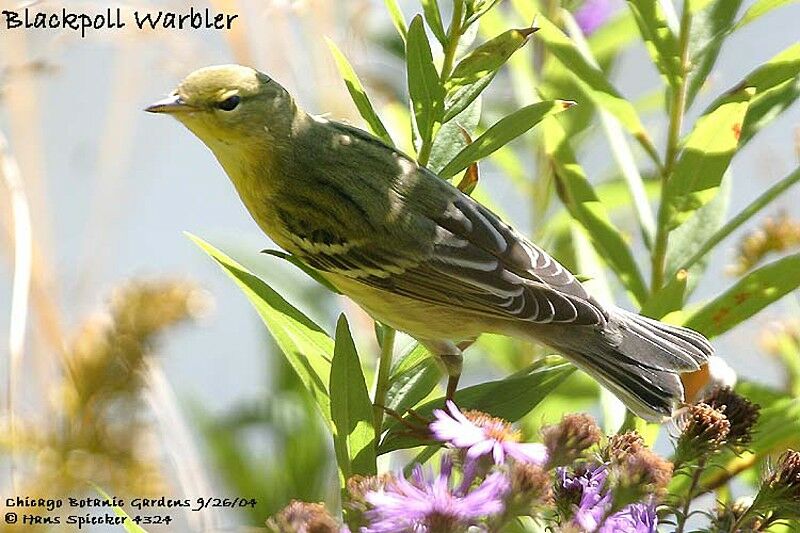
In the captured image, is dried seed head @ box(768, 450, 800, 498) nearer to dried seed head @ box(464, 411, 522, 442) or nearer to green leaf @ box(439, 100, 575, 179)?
dried seed head @ box(464, 411, 522, 442)

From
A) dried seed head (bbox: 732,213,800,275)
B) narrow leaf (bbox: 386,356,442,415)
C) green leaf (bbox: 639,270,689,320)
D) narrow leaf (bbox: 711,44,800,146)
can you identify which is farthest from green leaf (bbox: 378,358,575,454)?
dried seed head (bbox: 732,213,800,275)

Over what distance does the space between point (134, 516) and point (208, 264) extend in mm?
1399

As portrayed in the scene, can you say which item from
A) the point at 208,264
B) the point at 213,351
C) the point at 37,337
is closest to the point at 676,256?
the point at 37,337

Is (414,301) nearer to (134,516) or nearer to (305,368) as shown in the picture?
(305,368)

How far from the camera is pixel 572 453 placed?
2.41 feet

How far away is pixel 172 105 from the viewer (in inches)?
47.3

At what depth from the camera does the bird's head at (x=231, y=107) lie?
4.00 feet

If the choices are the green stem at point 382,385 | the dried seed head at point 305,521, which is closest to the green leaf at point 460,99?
the green stem at point 382,385

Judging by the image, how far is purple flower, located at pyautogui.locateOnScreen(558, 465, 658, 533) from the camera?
72cm

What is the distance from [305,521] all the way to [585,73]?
0.65 m

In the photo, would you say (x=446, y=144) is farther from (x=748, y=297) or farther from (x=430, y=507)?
(x=430, y=507)

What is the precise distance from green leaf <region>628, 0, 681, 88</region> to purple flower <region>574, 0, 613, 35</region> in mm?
450

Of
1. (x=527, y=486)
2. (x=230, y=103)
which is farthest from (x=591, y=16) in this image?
(x=527, y=486)

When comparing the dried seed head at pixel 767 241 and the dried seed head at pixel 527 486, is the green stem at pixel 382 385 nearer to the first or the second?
the dried seed head at pixel 527 486
